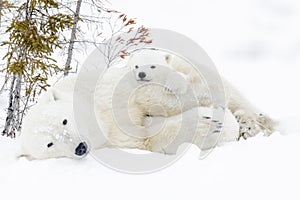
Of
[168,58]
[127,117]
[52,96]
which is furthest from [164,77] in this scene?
[52,96]

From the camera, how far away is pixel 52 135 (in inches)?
127

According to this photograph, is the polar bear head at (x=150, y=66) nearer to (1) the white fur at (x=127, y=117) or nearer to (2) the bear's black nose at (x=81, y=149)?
(1) the white fur at (x=127, y=117)

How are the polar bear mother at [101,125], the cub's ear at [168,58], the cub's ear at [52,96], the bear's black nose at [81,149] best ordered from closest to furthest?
1. the bear's black nose at [81,149]
2. the polar bear mother at [101,125]
3. the cub's ear at [52,96]
4. the cub's ear at [168,58]

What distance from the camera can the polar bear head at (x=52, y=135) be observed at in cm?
318

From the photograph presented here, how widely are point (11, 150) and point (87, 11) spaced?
54.0ft

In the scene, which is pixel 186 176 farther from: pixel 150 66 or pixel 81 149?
pixel 150 66

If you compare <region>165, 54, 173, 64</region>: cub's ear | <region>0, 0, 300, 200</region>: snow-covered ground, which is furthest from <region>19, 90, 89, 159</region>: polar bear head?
<region>165, 54, 173, 64</region>: cub's ear

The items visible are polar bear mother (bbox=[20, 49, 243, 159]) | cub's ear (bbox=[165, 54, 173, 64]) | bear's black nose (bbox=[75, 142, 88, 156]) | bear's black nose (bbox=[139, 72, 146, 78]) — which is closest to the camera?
bear's black nose (bbox=[75, 142, 88, 156])

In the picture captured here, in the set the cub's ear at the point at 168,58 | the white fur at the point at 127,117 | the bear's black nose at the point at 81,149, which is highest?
the cub's ear at the point at 168,58

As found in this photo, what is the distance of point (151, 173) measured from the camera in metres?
2.74

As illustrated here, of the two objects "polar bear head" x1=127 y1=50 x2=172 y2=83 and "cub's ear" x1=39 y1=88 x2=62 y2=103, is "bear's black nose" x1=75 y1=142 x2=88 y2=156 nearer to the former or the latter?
"cub's ear" x1=39 y1=88 x2=62 y2=103

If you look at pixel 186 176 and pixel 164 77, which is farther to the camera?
pixel 164 77

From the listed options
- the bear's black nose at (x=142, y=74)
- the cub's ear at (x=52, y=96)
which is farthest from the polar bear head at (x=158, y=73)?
the cub's ear at (x=52, y=96)

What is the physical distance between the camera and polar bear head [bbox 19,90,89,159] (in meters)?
3.18
